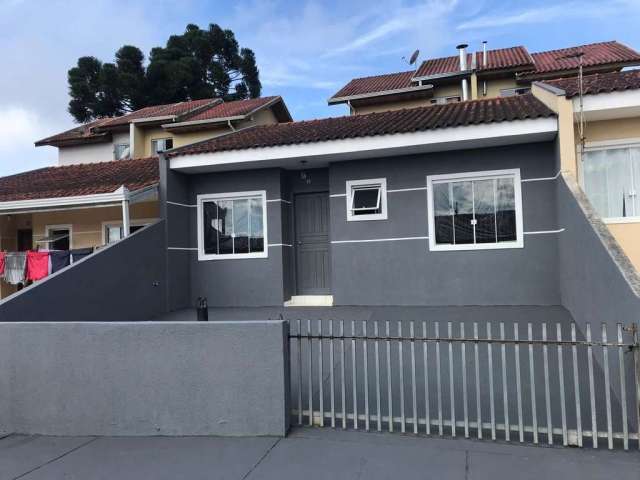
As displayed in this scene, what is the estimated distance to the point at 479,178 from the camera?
9312 millimetres

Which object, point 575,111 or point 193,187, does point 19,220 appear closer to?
point 193,187

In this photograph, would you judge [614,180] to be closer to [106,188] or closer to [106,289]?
[106,289]

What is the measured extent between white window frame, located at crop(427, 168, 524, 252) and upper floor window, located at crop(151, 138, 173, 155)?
14.0 m

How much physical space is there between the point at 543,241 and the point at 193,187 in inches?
298

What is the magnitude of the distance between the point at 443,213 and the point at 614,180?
3.01m

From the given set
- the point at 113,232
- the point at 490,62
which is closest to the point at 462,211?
the point at 113,232

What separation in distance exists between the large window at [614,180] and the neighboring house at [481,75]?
1045 cm

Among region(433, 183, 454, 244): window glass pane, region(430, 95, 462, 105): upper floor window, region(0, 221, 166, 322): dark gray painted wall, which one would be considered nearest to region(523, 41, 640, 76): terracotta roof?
region(430, 95, 462, 105): upper floor window

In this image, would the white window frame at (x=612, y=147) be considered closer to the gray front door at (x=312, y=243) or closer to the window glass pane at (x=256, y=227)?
the gray front door at (x=312, y=243)

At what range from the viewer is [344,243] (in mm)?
10023

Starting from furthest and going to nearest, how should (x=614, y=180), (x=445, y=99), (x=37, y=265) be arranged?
(x=445, y=99)
(x=37, y=265)
(x=614, y=180)

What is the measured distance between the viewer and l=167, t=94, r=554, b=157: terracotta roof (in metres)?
8.70

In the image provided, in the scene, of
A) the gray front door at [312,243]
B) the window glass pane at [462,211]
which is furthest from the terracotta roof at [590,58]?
the gray front door at [312,243]

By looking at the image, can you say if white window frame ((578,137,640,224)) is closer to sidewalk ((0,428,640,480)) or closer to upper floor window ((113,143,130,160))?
sidewalk ((0,428,640,480))
